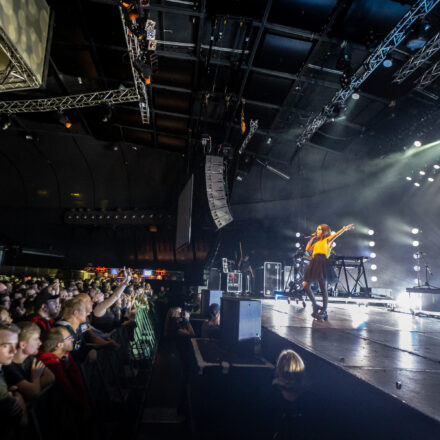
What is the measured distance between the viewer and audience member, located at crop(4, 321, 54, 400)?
2.12 meters

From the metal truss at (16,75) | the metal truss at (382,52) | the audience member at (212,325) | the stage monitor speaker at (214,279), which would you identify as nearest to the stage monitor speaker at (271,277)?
the stage monitor speaker at (214,279)

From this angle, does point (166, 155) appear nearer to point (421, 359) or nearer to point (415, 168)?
point (415, 168)

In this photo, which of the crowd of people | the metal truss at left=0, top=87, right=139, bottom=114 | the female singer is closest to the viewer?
the crowd of people

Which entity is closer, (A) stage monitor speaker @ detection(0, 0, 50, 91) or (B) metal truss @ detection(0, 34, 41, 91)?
(A) stage monitor speaker @ detection(0, 0, 50, 91)

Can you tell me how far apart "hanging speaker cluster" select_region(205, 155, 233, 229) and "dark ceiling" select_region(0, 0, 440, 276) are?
40.4 inches

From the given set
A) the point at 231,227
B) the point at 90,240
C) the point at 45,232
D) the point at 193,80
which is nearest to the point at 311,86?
the point at 193,80

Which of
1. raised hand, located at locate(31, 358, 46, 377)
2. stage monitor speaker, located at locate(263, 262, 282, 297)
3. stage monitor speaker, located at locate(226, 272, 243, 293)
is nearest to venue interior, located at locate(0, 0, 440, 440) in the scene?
raised hand, located at locate(31, 358, 46, 377)

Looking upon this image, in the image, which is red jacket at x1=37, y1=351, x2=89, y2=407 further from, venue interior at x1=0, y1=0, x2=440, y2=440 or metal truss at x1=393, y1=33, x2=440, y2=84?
metal truss at x1=393, y1=33, x2=440, y2=84

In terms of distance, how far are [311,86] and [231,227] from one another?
742cm

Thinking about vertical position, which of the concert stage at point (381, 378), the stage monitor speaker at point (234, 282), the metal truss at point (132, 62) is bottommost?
the concert stage at point (381, 378)

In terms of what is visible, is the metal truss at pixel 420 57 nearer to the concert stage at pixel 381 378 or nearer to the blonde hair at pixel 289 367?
the concert stage at pixel 381 378

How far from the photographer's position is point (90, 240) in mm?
17156

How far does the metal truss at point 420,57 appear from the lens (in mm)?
5848

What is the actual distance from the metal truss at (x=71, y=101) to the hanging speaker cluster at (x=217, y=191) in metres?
3.31
